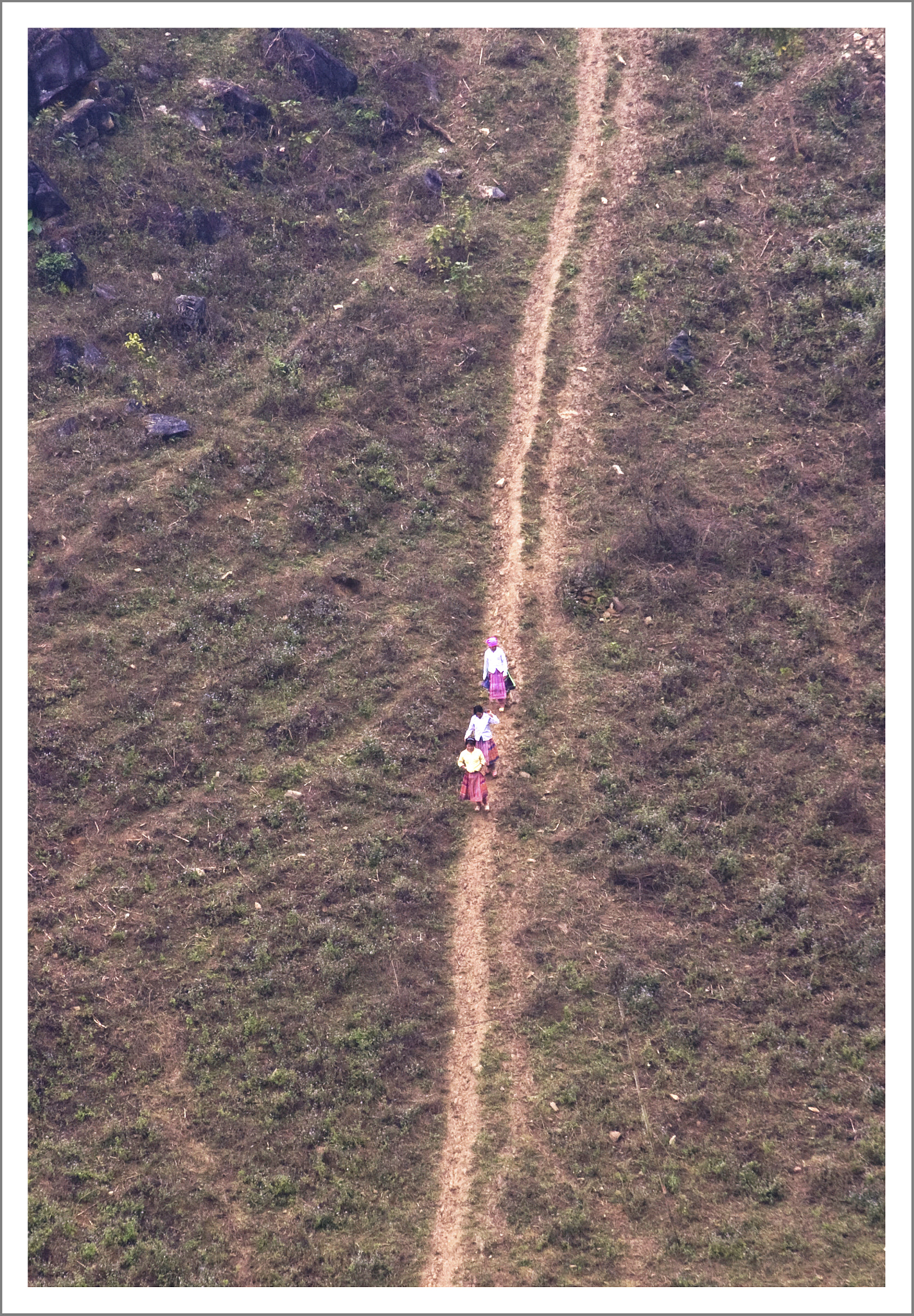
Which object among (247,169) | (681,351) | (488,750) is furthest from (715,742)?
(247,169)

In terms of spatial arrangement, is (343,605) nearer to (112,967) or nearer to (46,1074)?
(112,967)

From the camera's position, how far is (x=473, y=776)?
651 inches

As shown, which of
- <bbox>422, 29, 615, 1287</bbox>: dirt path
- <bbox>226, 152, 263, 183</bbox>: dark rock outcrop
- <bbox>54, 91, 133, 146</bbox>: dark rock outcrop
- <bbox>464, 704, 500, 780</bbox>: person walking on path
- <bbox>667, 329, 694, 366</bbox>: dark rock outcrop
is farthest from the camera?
<bbox>226, 152, 263, 183</bbox>: dark rock outcrop

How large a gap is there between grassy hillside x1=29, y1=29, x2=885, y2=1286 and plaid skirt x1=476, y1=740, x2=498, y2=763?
0.66 meters

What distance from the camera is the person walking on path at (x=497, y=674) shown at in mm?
17891

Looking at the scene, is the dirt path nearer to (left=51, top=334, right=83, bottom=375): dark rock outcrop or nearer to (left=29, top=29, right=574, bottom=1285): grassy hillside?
(left=29, top=29, right=574, bottom=1285): grassy hillside

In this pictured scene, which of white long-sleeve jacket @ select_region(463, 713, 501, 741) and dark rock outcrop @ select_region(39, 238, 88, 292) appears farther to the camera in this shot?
dark rock outcrop @ select_region(39, 238, 88, 292)

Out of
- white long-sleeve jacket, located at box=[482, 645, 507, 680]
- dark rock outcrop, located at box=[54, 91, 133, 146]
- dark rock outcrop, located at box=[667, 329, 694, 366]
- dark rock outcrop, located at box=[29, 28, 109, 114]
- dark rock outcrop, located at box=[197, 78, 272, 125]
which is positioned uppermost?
dark rock outcrop, located at box=[29, 28, 109, 114]

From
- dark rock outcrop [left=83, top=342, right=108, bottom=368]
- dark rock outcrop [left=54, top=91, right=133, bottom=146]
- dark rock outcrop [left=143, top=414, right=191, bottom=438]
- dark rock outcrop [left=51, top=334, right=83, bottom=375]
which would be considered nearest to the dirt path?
dark rock outcrop [left=143, top=414, right=191, bottom=438]

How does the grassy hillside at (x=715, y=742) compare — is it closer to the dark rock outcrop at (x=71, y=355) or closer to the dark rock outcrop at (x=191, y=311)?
the dark rock outcrop at (x=191, y=311)

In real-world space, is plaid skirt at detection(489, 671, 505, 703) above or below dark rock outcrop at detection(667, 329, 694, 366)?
below

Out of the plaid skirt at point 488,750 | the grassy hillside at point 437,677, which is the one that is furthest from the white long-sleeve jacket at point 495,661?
the plaid skirt at point 488,750

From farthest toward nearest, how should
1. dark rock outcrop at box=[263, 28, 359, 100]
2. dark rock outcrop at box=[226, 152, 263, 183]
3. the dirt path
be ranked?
dark rock outcrop at box=[263, 28, 359, 100] < dark rock outcrop at box=[226, 152, 263, 183] < the dirt path

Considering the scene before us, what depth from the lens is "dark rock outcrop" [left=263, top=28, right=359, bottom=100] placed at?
3122 cm
